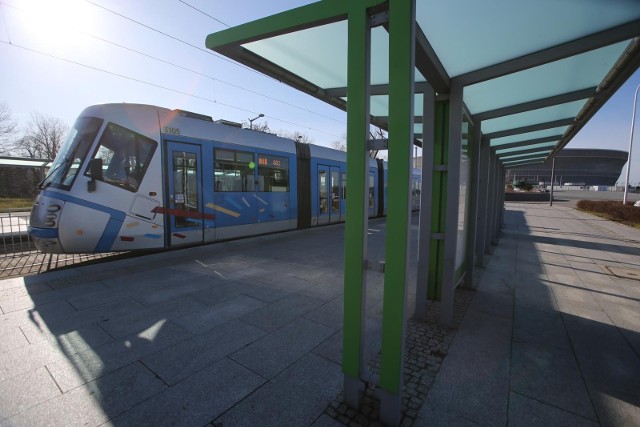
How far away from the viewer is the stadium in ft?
258

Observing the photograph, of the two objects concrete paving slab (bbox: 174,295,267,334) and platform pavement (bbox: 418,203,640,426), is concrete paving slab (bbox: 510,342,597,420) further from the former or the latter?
concrete paving slab (bbox: 174,295,267,334)

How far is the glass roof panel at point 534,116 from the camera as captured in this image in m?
5.29

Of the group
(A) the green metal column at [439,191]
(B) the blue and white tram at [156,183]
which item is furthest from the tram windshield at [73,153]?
(A) the green metal column at [439,191]

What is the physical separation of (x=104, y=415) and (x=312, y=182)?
9.50m

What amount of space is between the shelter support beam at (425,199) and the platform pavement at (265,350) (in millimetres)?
589

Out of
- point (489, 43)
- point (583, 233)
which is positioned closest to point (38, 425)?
point (489, 43)

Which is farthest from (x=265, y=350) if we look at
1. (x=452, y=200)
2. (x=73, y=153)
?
(x=73, y=153)

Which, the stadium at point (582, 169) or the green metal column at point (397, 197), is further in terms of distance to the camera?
the stadium at point (582, 169)

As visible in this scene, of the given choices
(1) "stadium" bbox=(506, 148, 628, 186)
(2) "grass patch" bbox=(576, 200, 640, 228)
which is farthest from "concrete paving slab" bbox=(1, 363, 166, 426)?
(1) "stadium" bbox=(506, 148, 628, 186)

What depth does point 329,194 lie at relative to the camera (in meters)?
12.3

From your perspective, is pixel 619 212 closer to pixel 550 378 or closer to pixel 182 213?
pixel 550 378

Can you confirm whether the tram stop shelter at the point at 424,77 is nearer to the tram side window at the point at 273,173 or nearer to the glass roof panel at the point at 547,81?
the glass roof panel at the point at 547,81

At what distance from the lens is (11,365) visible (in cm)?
286

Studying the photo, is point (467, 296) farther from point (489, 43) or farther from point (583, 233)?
point (583, 233)
